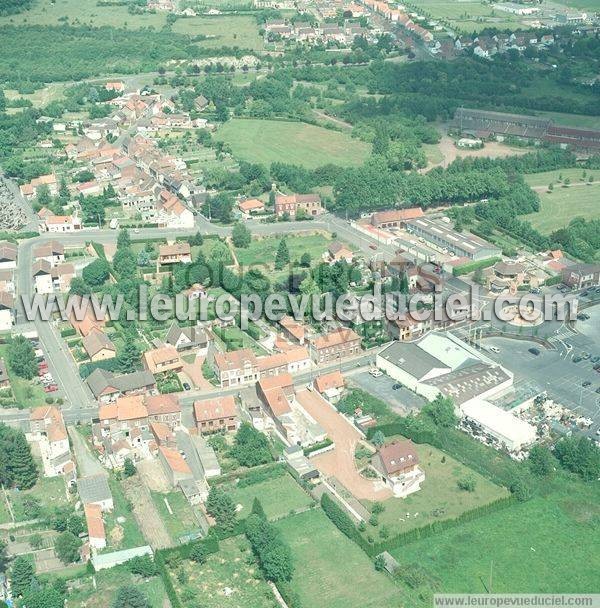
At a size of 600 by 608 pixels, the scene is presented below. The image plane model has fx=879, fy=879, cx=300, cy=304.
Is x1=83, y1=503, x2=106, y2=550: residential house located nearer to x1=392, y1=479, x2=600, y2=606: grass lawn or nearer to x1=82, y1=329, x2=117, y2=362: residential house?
x1=392, y1=479, x2=600, y2=606: grass lawn

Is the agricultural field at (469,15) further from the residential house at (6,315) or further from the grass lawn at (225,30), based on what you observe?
the residential house at (6,315)

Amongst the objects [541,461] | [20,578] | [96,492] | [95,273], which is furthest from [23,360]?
[541,461]

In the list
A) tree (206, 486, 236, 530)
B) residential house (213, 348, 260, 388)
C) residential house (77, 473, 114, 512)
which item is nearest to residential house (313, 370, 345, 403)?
residential house (213, 348, 260, 388)

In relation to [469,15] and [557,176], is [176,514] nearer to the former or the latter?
[557,176]

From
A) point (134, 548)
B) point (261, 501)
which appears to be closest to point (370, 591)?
point (261, 501)

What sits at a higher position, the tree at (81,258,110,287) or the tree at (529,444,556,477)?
the tree at (81,258,110,287)
